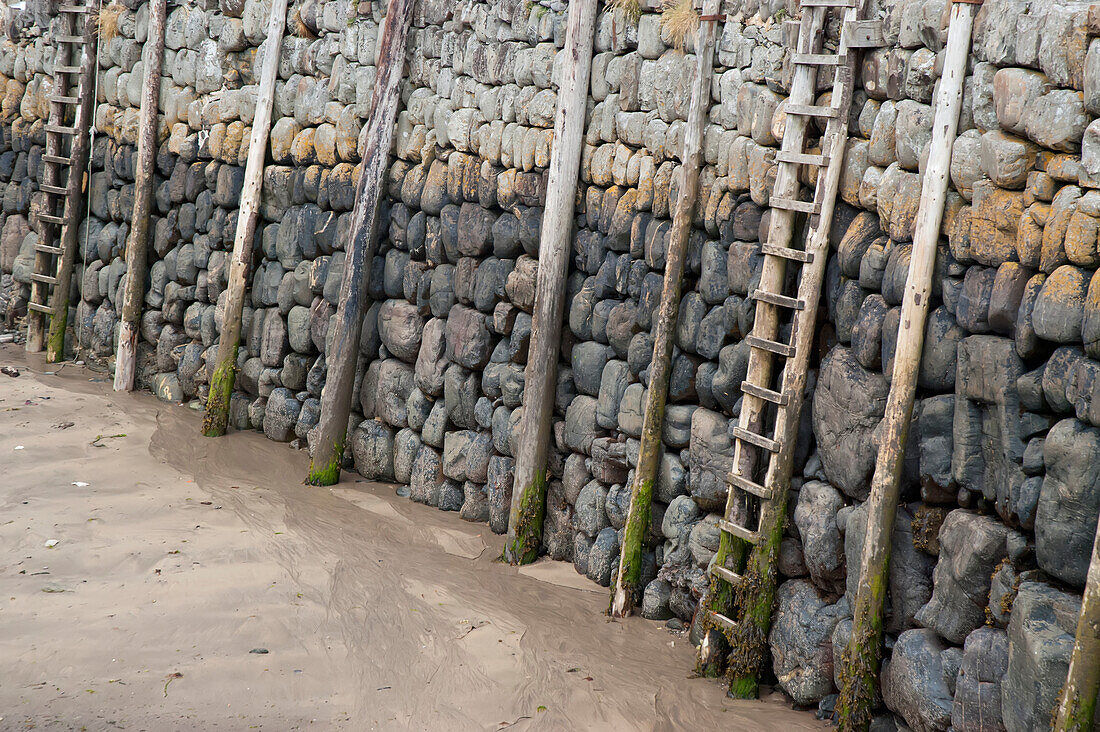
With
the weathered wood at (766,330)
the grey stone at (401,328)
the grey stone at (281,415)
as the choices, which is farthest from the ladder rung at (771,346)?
the grey stone at (281,415)

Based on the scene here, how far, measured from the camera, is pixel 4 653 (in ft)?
15.1

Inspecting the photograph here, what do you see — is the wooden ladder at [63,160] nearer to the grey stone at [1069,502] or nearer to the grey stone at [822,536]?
the grey stone at [822,536]

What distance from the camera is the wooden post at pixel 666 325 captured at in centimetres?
513

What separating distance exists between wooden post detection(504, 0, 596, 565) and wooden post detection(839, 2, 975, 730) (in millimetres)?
2350

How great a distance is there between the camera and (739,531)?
186 inches

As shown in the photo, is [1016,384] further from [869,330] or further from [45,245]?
[45,245]

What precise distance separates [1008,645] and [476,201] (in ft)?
13.9

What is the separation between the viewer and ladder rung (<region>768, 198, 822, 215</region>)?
4516 mm

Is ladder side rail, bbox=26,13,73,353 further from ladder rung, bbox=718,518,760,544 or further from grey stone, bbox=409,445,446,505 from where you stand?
ladder rung, bbox=718,518,760,544

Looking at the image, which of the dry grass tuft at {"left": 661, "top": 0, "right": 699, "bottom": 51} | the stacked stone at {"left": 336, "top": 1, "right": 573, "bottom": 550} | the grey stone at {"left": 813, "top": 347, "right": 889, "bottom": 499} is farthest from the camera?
the stacked stone at {"left": 336, "top": 1, "right": 573, "bottom": 550}

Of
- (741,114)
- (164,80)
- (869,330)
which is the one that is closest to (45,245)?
(164,80)

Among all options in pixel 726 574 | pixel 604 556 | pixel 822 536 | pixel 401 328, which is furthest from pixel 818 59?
pixel 401 328

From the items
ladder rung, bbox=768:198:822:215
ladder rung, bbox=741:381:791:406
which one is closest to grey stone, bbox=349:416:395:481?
ladder rung, bbox=741:381:791:406

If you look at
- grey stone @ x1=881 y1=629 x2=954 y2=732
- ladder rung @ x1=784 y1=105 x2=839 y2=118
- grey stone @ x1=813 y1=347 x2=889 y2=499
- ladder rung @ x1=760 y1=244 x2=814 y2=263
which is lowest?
grey stone @ x1=881 y1=629 x2=954 y2=732
